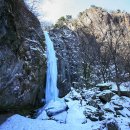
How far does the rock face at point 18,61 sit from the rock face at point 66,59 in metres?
4.57

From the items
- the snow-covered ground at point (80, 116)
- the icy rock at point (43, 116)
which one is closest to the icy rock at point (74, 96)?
the snow-covered ground at point (80, 116)

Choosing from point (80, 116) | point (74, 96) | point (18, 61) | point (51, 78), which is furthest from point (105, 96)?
point (18, 61)

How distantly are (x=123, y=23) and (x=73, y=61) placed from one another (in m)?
27.4

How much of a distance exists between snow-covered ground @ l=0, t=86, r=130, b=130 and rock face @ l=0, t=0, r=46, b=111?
1.47 meters

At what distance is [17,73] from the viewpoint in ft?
53.8

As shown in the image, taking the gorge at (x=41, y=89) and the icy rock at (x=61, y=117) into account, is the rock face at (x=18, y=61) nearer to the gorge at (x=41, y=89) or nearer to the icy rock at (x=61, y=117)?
the gorge at (x=41, y=89)

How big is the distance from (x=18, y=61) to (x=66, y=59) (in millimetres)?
13493

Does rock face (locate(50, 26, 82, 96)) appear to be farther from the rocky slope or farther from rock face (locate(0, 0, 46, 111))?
rock face (locate(0, 0, 46, 111))

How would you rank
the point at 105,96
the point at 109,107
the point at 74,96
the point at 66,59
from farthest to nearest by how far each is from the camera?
the point at 66,59
the point at 74,96
the point at 105,96
the point at 109,107

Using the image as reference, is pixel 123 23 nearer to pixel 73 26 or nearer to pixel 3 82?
pixel 73 26

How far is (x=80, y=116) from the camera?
18438 mm

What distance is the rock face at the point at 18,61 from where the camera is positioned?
47.5ft

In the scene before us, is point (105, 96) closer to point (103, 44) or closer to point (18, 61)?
point (18, 61)

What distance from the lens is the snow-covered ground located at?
16.0m
